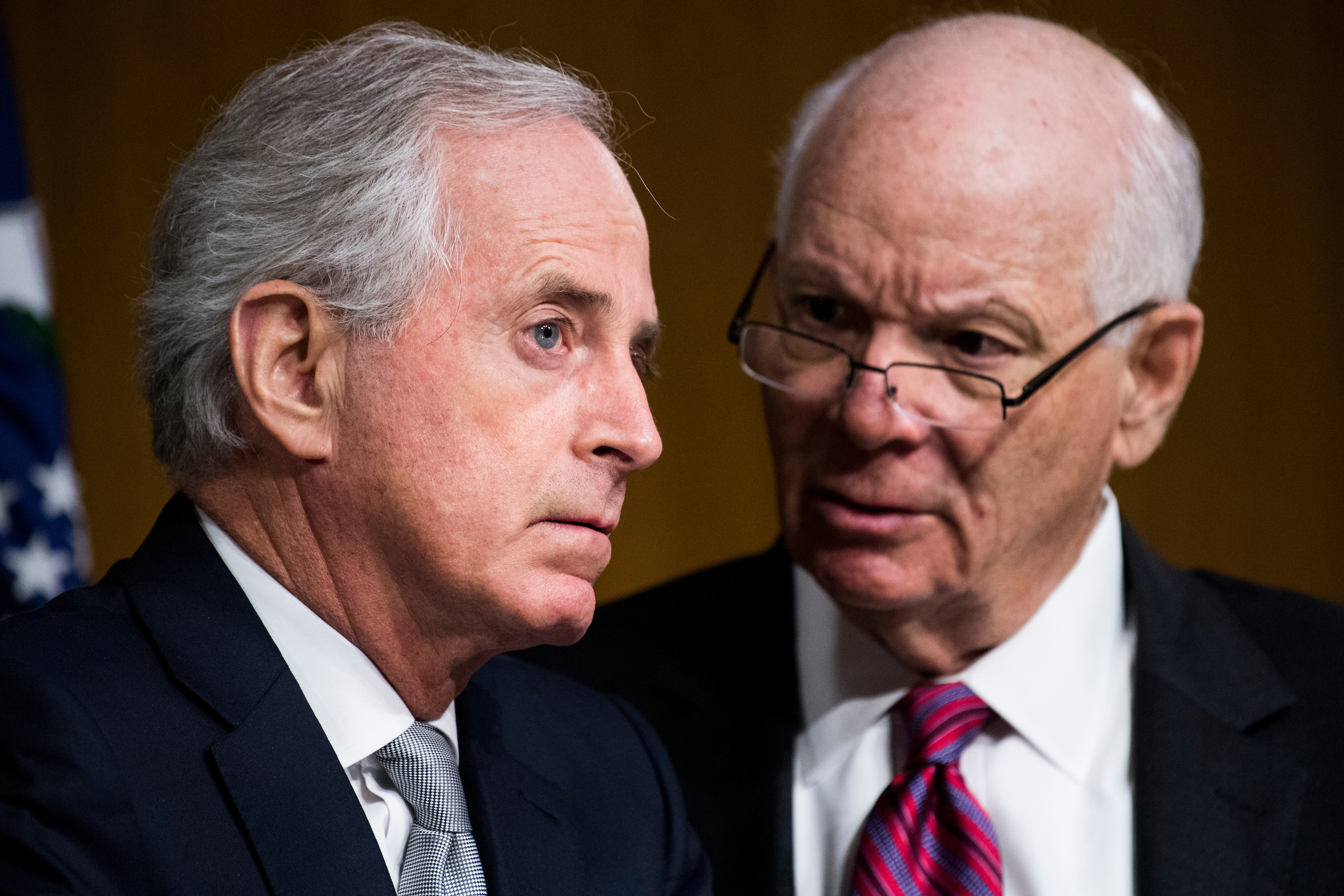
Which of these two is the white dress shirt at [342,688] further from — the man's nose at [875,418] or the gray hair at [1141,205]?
the gray hair at [1141,205]

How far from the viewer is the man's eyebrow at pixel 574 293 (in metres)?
1.30

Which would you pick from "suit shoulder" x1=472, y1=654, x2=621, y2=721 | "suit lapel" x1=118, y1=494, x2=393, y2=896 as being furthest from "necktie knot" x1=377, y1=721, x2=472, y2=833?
"suit shoulder" x1=472, y1=654, x2=621, y2=721

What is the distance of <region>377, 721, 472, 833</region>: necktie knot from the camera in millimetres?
1369

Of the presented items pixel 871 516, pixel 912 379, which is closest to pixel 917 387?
pixel 912 379

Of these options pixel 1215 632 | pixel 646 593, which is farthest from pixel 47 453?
pixel 1215 632

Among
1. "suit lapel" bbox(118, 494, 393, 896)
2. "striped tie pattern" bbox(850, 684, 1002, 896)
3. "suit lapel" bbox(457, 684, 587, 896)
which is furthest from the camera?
"striped tie pattern" bbox(850, 684, 1002, 896)

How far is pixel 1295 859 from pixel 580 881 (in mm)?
1062

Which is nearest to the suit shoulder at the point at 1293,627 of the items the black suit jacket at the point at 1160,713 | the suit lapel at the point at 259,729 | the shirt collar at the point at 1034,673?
the black suit jacket at the point at 1160,713

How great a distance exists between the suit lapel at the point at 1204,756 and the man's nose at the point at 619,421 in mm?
1032

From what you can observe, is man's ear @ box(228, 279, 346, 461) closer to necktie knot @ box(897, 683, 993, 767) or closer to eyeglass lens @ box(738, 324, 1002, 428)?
eyeglass lens @ box(738, 324, 1002, 428)

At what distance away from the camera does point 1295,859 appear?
6.31ft

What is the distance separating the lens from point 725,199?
3641 mm

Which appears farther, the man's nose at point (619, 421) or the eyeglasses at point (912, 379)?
the eyeglasses at point (912, 379)

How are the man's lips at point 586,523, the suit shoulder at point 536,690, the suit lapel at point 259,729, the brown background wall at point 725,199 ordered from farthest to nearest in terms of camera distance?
1. the brown background wall at point 725,199
2. the suit shoulder at point 536,690
3. the man's lips at point 586,523
4. the suit lapel at point 259,729
